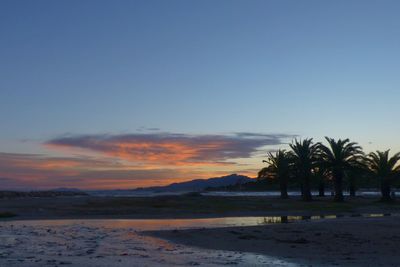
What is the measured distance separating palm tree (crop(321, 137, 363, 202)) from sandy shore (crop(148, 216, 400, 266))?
3021 centimetres

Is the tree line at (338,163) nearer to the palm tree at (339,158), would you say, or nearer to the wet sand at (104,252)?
the palm tree at (339,158)

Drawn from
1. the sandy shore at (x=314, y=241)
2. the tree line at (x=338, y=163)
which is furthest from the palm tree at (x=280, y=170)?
the sandy shore at (x=314, y=241)

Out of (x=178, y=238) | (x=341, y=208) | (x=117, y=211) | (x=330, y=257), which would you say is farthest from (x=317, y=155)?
(x=330, y=257)

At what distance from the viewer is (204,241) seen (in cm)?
2245

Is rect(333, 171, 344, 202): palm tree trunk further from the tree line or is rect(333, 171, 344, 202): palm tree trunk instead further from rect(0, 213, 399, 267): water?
rect(0, 213, 399, 267): water

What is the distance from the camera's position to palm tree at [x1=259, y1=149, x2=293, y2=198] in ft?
225

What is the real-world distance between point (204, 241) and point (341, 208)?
95.6 ft

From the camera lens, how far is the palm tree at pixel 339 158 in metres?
59.2

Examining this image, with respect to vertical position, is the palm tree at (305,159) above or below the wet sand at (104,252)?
above

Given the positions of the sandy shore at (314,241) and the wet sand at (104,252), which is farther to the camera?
the sandy shore at (314,241)

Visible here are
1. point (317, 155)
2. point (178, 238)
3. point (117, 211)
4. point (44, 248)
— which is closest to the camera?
point (44, 248)

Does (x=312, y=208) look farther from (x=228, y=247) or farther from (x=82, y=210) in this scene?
(x=228, y=247)

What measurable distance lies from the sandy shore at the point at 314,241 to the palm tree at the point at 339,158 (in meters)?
30.2

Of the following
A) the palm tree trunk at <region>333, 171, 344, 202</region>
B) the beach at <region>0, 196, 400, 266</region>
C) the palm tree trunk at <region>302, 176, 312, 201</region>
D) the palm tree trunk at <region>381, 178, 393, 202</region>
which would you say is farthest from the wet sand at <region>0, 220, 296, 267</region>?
the palm tree trunk at <region>381, 178, 393, 202</region>
